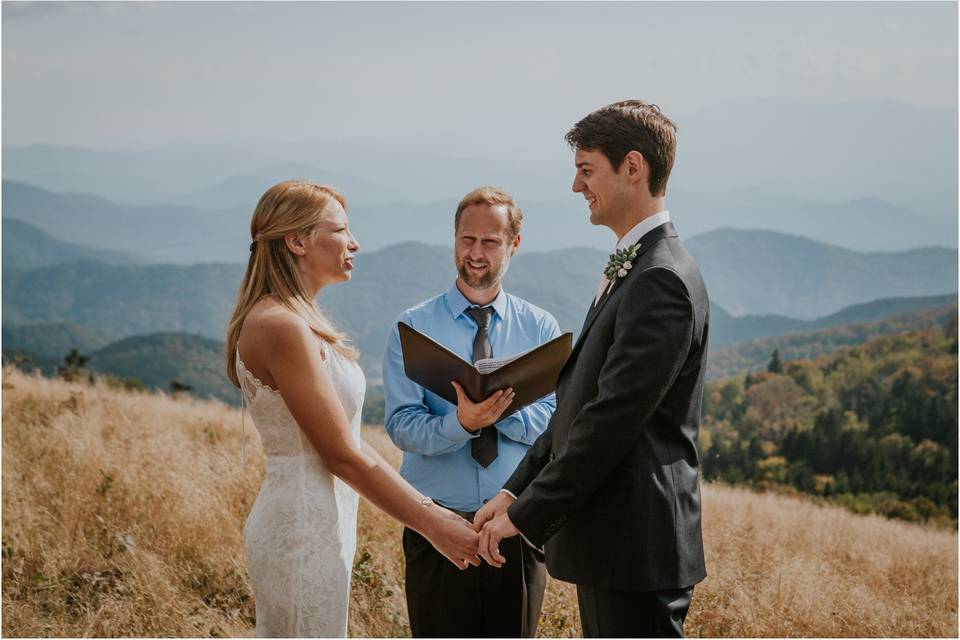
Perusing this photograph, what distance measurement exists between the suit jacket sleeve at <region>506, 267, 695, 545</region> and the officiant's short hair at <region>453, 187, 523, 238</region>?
1209 millimetres

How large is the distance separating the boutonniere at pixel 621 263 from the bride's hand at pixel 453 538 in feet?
3.48

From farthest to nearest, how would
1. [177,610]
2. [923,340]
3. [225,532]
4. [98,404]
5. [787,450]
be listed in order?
[923,340] → [787,450] → [98,404] → [225,532] → [177,610]

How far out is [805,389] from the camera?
55031mm

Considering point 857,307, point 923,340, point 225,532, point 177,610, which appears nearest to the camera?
point 177,610

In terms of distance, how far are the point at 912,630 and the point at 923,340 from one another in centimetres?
6288

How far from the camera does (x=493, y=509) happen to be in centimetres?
304

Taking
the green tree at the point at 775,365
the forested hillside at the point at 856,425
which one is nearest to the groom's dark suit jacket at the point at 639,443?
the forested hillside at the point at 856,425

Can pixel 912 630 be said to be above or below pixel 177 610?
below

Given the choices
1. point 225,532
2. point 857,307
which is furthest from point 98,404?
point 857,307

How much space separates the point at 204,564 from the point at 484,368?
2916 mm

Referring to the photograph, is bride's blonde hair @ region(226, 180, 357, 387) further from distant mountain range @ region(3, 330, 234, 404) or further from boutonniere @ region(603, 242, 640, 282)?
distant mountain range @ region(3, 330, 234, 404)

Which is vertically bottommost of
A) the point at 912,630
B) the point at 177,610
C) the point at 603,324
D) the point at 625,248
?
the point at 912,630

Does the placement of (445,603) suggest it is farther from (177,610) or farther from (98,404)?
(98,404)

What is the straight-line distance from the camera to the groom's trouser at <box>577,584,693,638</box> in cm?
246
